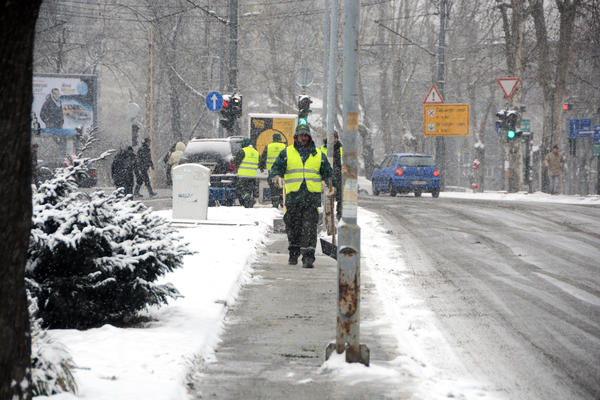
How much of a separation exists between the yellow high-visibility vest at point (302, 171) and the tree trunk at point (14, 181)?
23.3ft

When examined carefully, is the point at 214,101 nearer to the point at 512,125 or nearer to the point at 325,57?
the point at 325,57

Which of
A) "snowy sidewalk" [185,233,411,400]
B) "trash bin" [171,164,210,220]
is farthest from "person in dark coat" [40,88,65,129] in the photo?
"snowy sidewalk" [185,233,411,400]

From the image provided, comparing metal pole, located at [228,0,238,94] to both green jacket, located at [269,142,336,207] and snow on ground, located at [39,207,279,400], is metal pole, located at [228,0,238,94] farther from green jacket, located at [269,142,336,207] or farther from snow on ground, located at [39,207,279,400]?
snow on ground, located at [39,207,279,400]

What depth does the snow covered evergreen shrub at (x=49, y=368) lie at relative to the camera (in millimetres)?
4820

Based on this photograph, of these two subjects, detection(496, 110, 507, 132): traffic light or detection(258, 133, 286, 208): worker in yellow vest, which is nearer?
detection(258, 133, 286, 208): worker in yellow vest

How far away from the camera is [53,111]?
4750cm

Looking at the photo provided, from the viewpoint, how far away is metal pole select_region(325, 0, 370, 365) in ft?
20.2

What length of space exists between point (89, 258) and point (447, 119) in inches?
1473

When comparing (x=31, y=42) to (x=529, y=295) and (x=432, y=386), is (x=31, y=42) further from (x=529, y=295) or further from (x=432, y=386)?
(x=529, y=295)

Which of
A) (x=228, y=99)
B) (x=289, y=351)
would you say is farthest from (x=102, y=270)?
(x=228, y=99)

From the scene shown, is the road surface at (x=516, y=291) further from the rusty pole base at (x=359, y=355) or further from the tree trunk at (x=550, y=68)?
the tree trunk at (x=550, y=68)

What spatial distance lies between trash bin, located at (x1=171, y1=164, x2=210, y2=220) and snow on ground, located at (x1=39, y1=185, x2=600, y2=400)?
6.09 metres

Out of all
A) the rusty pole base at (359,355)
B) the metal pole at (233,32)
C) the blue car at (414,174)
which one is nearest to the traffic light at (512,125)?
the blue car at (414,174)

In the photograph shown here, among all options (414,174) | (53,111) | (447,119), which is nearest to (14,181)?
(414,174)
